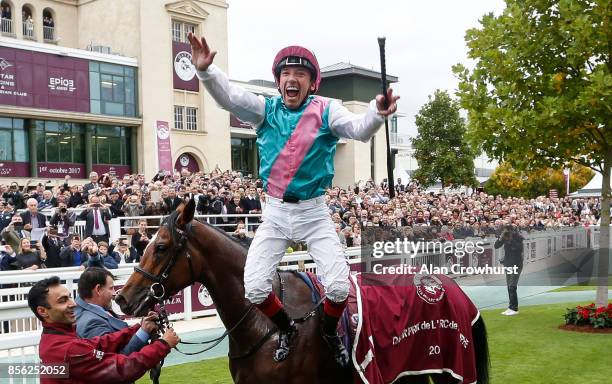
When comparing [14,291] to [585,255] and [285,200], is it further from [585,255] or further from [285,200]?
[585,255]

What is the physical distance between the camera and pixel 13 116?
27.5m

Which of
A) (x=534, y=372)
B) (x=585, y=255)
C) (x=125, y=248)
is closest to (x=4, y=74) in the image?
(x=125, y=248)

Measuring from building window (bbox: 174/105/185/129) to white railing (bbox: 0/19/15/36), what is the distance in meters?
9.28

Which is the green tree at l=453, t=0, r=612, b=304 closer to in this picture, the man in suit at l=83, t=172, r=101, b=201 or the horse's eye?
the horse's eye

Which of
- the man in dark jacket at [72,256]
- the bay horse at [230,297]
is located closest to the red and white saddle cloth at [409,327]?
the bay horse at [230,297]

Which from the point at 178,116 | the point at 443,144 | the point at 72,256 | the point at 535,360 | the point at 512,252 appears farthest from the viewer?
the point at 443,144

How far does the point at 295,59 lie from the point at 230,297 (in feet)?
4.92

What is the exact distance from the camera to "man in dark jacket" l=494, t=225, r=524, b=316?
10.1 metres

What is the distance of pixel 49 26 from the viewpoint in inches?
1332

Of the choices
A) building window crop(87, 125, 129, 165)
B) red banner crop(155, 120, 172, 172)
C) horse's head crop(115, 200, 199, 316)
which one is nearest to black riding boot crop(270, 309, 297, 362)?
horse's head crop(115, 200, 199, 316)

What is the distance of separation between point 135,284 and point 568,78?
23.1ft

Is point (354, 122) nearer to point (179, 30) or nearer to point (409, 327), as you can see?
point (409, 327)

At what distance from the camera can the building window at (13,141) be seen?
27391 millimetres

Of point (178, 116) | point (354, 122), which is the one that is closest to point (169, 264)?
point (354, 122)
